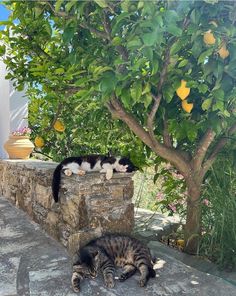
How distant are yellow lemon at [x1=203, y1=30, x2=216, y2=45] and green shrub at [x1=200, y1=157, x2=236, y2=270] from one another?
135 cm

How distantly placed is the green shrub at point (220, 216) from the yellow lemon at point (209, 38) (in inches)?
53.3

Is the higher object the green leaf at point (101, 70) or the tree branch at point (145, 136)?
the green leaf at point (101, 70)

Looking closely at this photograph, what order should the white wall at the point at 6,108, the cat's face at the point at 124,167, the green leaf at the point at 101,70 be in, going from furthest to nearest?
the white wall at the point at 6,108, the cat's face at the point at 124,167, the green leaf at the point at 101,70

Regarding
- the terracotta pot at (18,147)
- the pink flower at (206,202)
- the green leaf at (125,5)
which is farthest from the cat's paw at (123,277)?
the terracotta pot at (18,147)

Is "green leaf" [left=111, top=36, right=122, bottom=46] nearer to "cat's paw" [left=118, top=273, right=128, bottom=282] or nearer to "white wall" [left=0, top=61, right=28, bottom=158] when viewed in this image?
"cat's paw" [left=118, top=273, right=128, bottom=282]

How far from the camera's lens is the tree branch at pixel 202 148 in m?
2.58

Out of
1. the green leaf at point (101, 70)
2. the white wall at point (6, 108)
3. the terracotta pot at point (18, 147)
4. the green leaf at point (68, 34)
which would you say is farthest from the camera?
the white wall at point (6, 108)

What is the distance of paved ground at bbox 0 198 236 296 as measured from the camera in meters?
2.14

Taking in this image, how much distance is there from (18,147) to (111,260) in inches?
121

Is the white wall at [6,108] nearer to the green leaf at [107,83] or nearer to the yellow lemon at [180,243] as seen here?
the yellow lemon at [180,243]

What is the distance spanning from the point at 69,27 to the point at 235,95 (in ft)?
3.74

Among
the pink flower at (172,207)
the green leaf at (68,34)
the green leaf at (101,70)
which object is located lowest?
the pink flower at (172,207)

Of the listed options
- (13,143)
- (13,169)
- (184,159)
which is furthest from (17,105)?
(184,159)

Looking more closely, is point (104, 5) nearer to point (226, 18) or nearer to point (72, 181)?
point (226, 18)
